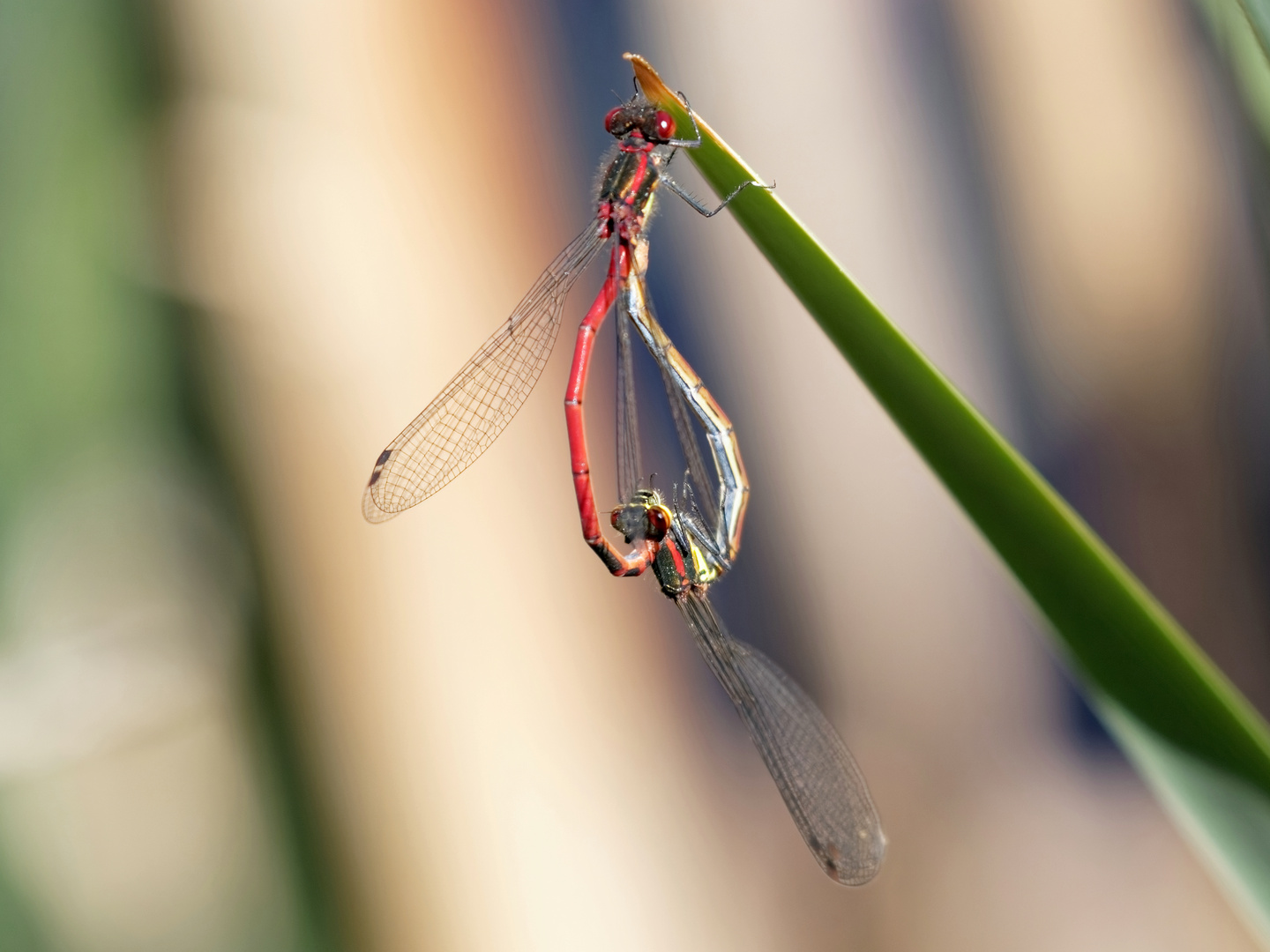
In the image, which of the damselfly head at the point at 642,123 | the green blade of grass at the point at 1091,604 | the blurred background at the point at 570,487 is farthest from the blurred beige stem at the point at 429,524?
the green blade of grass at the point at 1091,604

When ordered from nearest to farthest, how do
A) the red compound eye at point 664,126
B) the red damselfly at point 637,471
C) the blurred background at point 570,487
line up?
the red compound eye at point 664,126, the red damselfly at point 637,471, the blurred background at point 570,487

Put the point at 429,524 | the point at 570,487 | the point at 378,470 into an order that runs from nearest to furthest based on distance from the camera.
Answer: the point at 378,470, the point at 429,524, the point at 570,487

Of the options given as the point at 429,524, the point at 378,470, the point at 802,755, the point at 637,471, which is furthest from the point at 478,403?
the point at 429,524

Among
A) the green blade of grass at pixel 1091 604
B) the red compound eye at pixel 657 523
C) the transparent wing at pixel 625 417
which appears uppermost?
the transparent wing at pixel 625 417

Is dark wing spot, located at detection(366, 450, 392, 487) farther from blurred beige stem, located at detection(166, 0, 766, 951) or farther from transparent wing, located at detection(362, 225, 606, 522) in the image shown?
blurred beige stem, located at detection(166, 0, 766, 951)

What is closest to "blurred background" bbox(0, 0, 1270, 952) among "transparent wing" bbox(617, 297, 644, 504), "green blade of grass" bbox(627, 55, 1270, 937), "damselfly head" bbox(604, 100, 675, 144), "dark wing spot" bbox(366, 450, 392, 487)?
"transparent wing" bbox(617, 297, 644, 504)

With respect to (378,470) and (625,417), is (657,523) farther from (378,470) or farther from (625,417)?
(378,470)

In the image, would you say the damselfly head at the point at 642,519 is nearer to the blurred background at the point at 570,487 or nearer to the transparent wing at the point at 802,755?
the transparent wing at the point at 802,755
